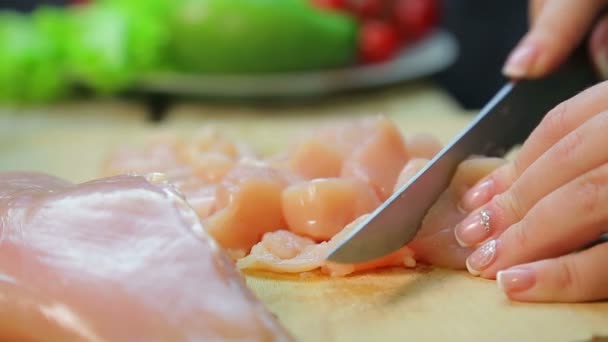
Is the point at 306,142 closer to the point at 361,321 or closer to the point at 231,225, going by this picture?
the point at 231,225

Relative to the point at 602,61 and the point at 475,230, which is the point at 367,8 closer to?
the point at 602,61

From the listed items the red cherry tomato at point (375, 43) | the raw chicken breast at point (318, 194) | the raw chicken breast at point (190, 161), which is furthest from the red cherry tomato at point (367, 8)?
the raw chicken breast at point (318, 194)

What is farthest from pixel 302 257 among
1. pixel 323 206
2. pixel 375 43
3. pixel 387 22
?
pixel 387 22

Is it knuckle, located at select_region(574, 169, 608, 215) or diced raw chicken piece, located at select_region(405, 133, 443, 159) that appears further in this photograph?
diced raw chicken piece, located at select_region(405, 133, 443, 159)

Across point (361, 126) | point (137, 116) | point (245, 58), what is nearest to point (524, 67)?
point (361, 126)

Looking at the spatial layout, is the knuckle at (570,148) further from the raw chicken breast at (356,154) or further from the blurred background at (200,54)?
the blurred background at (200,54)

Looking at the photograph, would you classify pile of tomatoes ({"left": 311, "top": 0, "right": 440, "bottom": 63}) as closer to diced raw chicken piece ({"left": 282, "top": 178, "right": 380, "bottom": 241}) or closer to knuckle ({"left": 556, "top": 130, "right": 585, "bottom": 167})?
diced raw chicken piece ({"left": 282, "top": 178, "right": 380, "bottom": 241})

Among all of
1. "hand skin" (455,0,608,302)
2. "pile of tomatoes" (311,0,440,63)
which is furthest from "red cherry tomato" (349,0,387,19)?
"hand skin" (455,0,608,302)
